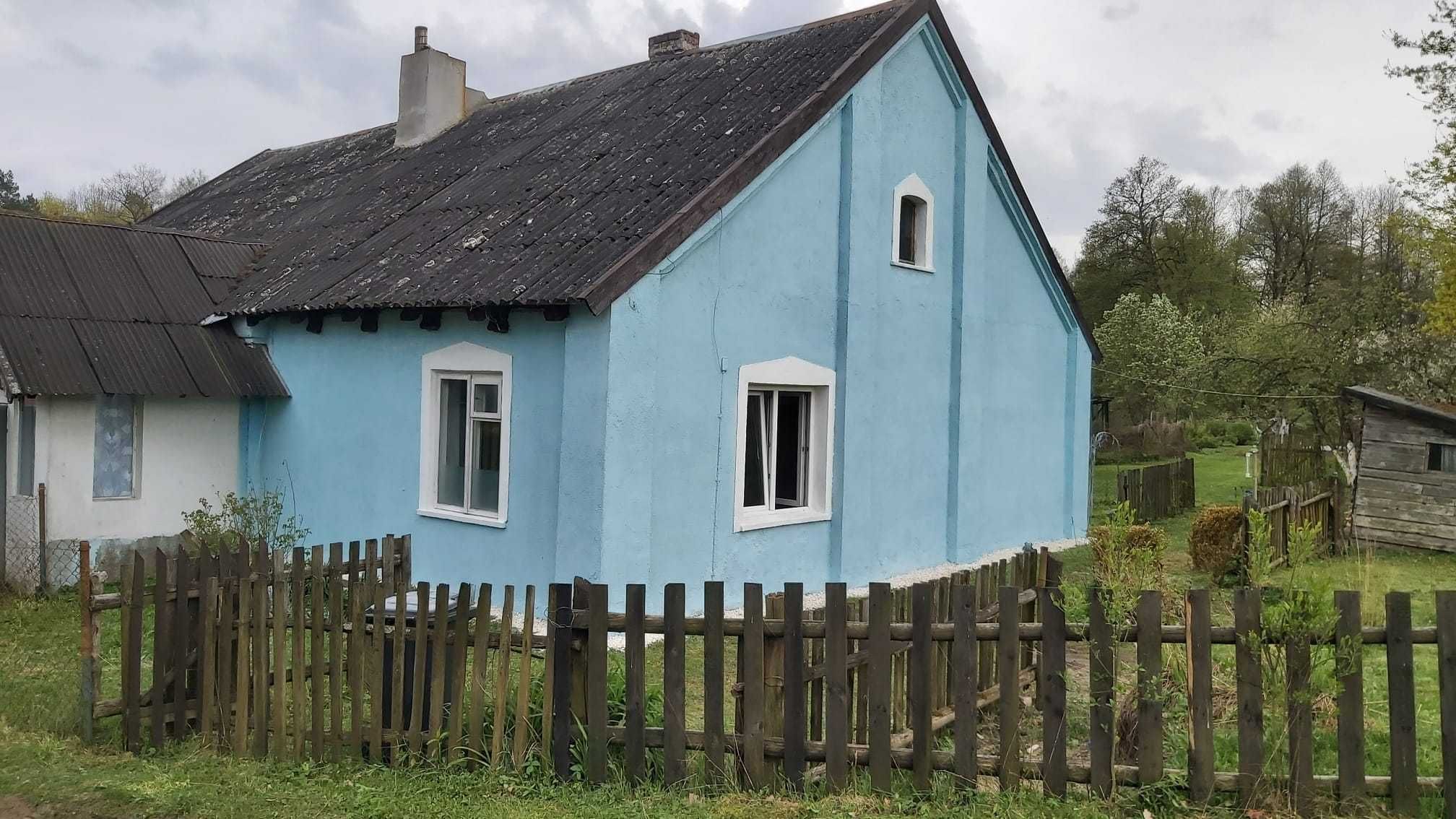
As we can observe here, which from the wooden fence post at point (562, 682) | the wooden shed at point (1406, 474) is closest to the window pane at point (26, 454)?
the wooden fence post at point (562, 682)

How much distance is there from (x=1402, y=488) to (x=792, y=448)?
31.1 ft

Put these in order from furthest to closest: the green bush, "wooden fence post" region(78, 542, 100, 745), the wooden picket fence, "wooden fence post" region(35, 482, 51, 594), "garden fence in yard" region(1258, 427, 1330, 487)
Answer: "garden fence in yard" region(1258, 427, 1330, 487)
the green bush
"wooden fence post" region(35, 482, 51, 594)
"wooden fence post" region(78, 542, 100, 745)
the wooden picket fence

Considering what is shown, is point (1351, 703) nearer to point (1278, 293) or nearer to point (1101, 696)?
point (1101, 696)

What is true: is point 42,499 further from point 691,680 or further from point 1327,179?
point 1327,179

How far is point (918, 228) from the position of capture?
13.6 m

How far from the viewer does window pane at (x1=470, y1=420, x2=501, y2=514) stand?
10.9m

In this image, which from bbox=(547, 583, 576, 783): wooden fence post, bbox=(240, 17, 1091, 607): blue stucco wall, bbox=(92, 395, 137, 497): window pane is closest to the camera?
bbox=(547, 583, 576, 783): wooden fence post

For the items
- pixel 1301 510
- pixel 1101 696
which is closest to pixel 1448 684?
pixel 1101 696

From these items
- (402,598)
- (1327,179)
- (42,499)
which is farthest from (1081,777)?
(1327,179)

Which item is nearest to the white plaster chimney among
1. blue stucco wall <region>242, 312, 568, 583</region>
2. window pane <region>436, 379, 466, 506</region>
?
blue stucco wall <region>242, 312, 568, 583</region>

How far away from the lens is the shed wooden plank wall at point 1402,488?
1546cm

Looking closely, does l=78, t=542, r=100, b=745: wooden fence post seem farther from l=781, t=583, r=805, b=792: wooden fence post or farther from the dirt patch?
l=781, t=583, r=805, b=792: wooden fence post

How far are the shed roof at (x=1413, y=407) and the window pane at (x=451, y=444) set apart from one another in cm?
1267

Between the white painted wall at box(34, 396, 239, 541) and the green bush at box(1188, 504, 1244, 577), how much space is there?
11.6 metres
